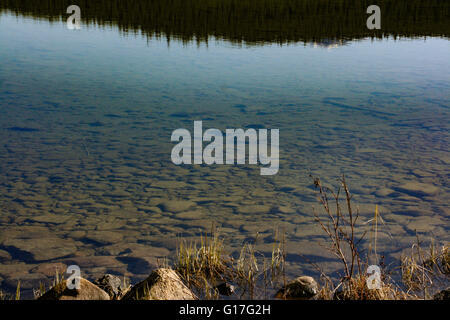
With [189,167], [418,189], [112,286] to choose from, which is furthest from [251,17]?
[112,286]

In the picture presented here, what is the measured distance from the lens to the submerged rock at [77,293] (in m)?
3.25

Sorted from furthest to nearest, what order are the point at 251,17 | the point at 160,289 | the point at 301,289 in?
1. the point at 251,17
2. the point at 301,289
3. the point at 160,289

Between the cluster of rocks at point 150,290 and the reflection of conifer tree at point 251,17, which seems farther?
the reflection of conifer tree at point 251,17

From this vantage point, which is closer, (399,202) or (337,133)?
(399,202)

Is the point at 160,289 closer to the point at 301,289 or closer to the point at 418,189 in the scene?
the point at 301,289

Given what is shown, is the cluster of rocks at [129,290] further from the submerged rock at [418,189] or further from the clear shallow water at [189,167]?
the submerged rock at [418,189]

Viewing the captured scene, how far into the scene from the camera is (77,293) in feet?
10.8

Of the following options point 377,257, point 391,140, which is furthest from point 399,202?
point 391,140

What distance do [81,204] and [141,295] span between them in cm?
273

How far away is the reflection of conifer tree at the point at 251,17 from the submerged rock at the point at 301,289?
618 inches

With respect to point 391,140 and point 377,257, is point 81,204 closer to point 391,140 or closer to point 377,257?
point 377,257

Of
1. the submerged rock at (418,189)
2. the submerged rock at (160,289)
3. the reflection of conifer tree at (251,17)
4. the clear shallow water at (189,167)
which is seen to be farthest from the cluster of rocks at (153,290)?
the reflection of conifer tree at (251,17)

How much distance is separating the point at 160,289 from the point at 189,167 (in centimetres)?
373

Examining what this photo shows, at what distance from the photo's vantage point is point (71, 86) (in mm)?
11695
